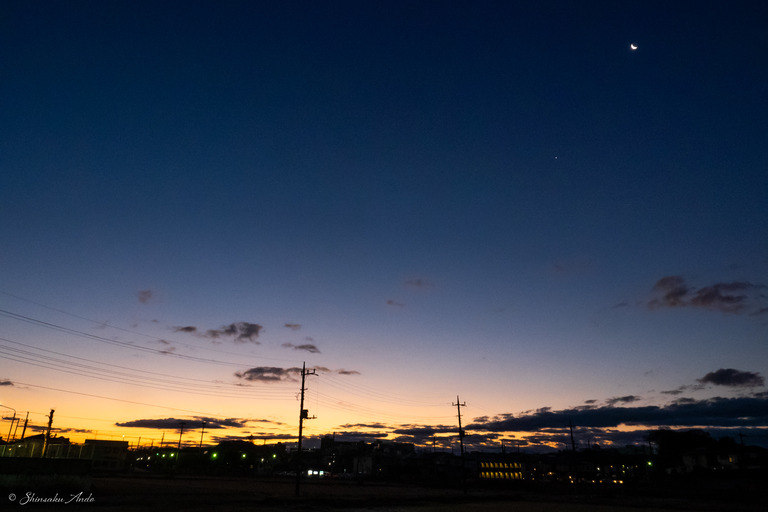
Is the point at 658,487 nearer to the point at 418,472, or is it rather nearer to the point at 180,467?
the point at 418,472

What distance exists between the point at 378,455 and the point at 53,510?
424 ft

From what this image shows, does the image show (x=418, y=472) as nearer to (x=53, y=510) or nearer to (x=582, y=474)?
(x=582, y=474)

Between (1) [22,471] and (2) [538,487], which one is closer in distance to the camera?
(1) [22,471]

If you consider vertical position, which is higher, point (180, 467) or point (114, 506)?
point (114, 506)

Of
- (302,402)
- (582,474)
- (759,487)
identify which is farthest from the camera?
(582,474)

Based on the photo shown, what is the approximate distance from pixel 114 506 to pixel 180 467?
114430mm

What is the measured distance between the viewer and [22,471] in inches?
1554

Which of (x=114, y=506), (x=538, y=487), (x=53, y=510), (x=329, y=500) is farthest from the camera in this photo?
(x=538, y=487)

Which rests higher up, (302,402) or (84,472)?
(302,402)

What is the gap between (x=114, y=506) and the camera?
35.8 m

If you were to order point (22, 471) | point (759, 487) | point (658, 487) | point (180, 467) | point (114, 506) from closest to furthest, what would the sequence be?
point (114, 506)
point (22, 471)
point (759, 487)
point (658, 487)
point (180, 467)

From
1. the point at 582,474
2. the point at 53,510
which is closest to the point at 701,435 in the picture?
the point at 582,474

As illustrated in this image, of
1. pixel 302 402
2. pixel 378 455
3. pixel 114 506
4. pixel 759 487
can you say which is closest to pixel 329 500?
pixel 302 402

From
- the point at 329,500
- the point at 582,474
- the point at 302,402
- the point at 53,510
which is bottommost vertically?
the point at 582,474
